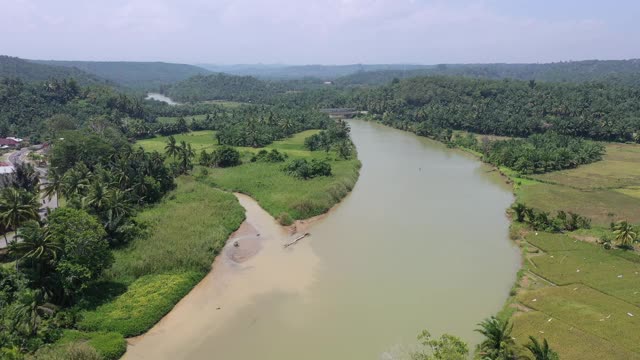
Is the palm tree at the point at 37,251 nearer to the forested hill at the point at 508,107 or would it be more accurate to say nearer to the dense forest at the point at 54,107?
the dense forest at the point at 54,107

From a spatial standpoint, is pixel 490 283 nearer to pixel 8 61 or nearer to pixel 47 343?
pixel 47 343

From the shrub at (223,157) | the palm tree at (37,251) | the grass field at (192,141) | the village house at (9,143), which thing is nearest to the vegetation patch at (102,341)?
the palm tree at (37,251)

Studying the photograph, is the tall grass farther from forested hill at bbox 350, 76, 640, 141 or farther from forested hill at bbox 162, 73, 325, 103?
forested hill at bbox 162, 73, 325, 103

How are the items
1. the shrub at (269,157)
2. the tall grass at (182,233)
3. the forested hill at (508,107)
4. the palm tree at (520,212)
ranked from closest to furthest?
1. the tall grass at (182,233)
2. the palm tree at (520,212)
3. the shrub at (269,157)
4. the forested hill at (508,107)

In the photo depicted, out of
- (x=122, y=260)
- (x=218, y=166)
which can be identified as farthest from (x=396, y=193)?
(x=122, y=260)

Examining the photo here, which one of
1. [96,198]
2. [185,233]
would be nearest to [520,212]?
[185,233]

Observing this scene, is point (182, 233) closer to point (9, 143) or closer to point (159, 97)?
point (9, 143)

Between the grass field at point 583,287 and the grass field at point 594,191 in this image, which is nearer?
the grass field at point 583,287
